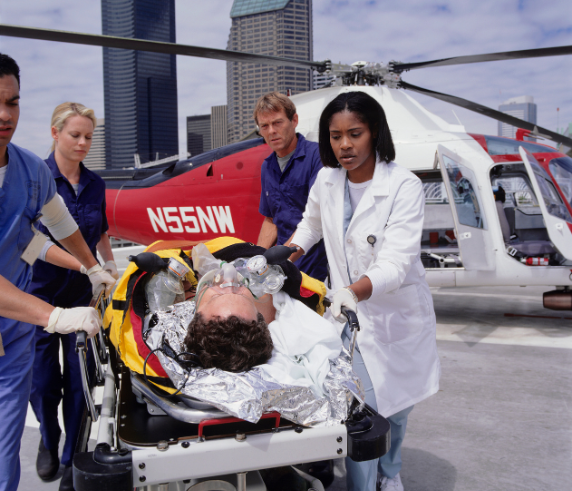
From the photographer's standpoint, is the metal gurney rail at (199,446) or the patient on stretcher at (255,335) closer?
the metal gurney rail at (199,446)

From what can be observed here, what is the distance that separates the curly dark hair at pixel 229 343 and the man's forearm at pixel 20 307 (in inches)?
19.5

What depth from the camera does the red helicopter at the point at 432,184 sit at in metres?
5.39

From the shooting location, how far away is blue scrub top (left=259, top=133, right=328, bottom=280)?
3.16 meters

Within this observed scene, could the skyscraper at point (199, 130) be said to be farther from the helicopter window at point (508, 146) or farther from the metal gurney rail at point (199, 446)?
the metal gurney rail at point (199, 446)

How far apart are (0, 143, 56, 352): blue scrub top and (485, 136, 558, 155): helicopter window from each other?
5227mm

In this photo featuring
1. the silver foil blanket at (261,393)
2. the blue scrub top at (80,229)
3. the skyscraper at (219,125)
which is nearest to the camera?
the silver foil blanket at (261,393)

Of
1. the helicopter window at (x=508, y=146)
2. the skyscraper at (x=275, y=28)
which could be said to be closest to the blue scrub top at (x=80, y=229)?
the helicopter window at (x=508, y=146)

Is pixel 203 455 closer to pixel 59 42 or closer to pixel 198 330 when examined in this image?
pixel 198 330

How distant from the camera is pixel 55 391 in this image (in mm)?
2543

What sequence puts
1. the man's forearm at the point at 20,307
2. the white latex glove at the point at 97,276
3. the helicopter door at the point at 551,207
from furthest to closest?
the helicopter door at the point at 551,207
the white latex glove at the point at 97,276
the man's forearm at the point at 20,307

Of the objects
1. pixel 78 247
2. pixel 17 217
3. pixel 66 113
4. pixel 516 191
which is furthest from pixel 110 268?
pixel 516 191

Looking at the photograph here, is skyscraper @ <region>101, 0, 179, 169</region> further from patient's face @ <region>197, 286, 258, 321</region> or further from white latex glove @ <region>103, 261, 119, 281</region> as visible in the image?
patient's face @ <region>197, 286, 258, 321</region>

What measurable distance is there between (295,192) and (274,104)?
0.59m

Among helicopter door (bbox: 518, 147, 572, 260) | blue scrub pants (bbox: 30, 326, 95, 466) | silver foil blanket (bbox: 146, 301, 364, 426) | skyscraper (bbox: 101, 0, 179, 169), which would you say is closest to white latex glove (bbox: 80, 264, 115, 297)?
blue scrub pants (bbox: 30, 326, 95, 466)
